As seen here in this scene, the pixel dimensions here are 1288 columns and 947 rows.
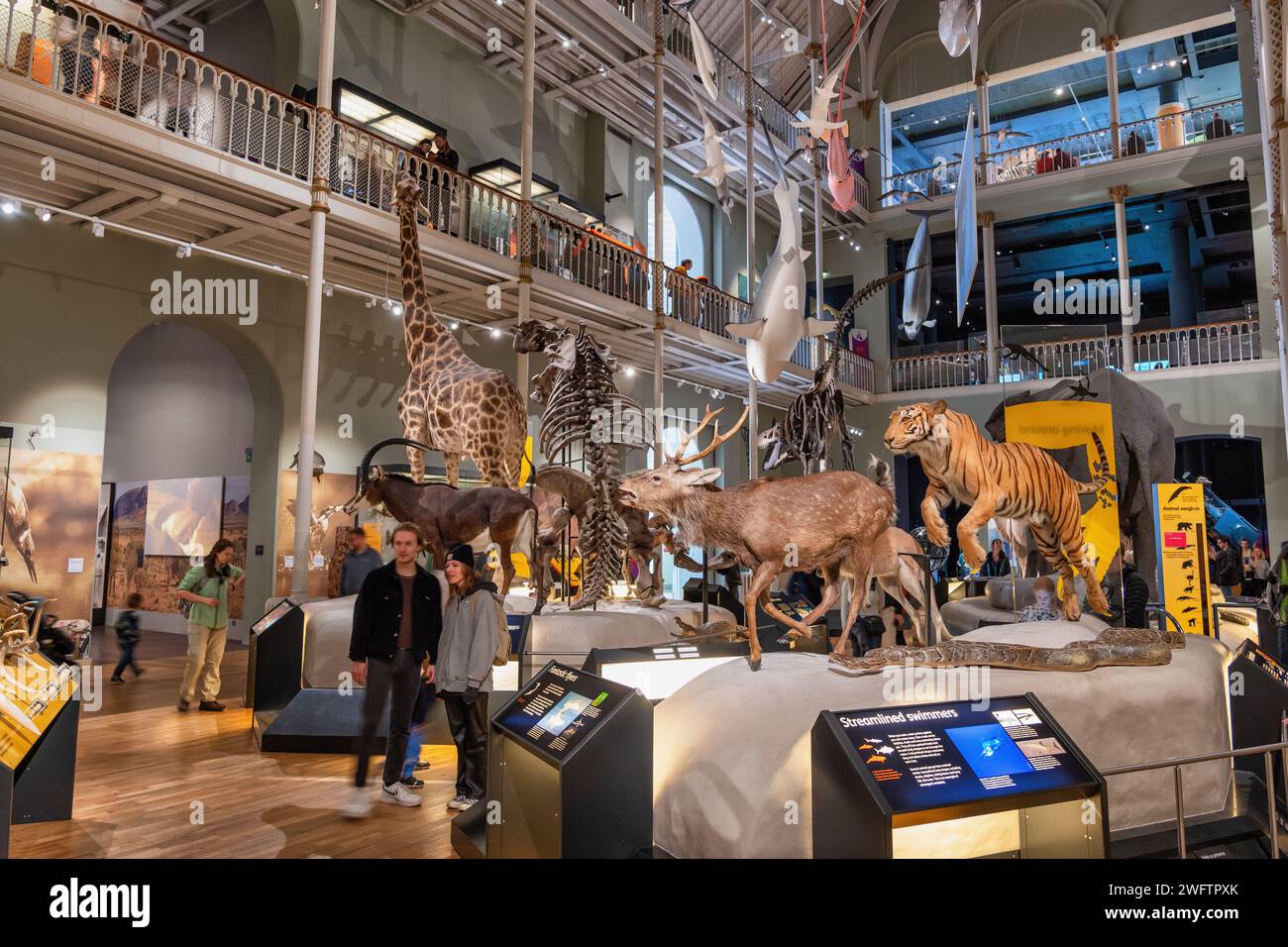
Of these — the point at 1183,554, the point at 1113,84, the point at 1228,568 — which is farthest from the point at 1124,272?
the point at 1183,554

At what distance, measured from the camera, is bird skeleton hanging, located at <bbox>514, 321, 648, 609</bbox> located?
226 inches

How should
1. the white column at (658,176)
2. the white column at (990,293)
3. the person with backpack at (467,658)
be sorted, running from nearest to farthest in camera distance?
the person with backpack at (467,658), the white column at (658,176), the white column at (990,293)

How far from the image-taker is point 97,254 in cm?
818

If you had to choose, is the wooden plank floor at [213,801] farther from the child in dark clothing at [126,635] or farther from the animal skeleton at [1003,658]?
the animal skeleton at [1003,658]

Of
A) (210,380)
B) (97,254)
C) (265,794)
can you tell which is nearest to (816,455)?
(265,794)

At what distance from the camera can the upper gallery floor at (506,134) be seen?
6758 mm

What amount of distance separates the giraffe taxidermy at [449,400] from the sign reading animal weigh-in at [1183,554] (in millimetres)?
5069

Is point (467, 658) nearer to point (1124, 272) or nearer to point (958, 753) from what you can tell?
point (958, 753)

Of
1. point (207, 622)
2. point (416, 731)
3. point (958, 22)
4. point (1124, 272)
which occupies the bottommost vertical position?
→ point (416, 731)

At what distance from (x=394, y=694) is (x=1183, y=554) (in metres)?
6.02

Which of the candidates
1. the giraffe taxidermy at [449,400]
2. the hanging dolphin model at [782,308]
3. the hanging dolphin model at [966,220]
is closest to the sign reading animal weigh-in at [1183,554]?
the hanging dolphin model at [966,220]

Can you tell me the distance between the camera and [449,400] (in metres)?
6.00
